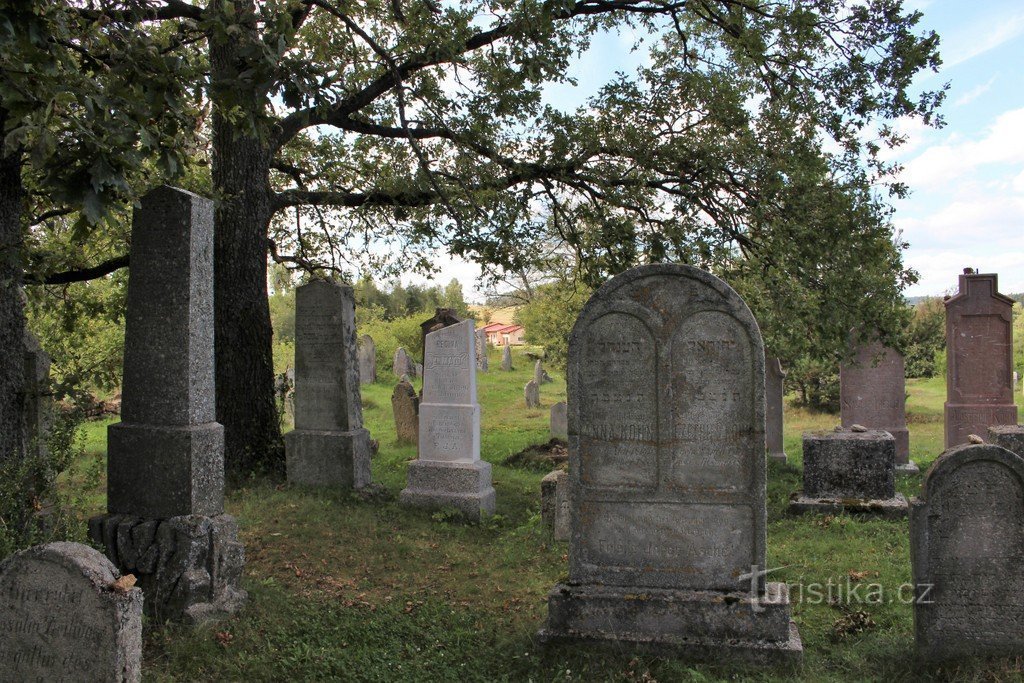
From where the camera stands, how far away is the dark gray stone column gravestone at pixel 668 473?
4773mm

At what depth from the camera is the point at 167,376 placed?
543 centimetres

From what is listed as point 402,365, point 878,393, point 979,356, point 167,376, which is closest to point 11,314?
point 167,376

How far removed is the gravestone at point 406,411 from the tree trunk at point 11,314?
8529mm

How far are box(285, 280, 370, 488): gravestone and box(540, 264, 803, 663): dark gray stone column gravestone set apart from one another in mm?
5361

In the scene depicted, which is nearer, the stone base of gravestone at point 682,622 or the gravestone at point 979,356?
the stone base of gravestone at point 682,622

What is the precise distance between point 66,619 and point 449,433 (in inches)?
240

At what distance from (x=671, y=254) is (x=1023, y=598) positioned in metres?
5.95

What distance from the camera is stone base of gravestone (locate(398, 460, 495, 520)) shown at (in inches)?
366


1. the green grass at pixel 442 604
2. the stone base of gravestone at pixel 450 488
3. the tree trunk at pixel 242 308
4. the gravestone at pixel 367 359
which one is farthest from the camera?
the gravestone at pixel 367 359

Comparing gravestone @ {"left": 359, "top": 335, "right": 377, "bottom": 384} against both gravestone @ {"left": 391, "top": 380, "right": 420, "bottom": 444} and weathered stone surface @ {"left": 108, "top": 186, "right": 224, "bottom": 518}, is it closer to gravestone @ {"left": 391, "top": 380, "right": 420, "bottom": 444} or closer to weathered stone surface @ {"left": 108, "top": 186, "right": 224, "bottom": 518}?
gravestone @ {"left": 391, "top": 380, "right": 420, "bottom": 444}

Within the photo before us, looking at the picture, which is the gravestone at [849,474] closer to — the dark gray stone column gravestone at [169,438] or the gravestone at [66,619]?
the dark gray stone column gravestone at [169,438]

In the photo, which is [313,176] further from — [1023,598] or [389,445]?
[1023,598]

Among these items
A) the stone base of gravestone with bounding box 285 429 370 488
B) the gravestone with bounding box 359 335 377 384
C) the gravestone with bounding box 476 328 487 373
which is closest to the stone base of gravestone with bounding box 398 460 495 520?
the stone base of gravestone with bounding box 285 429 370 488

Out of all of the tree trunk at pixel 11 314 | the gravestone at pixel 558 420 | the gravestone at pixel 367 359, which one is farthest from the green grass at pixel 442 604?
the gravestone at pixel 367 359
